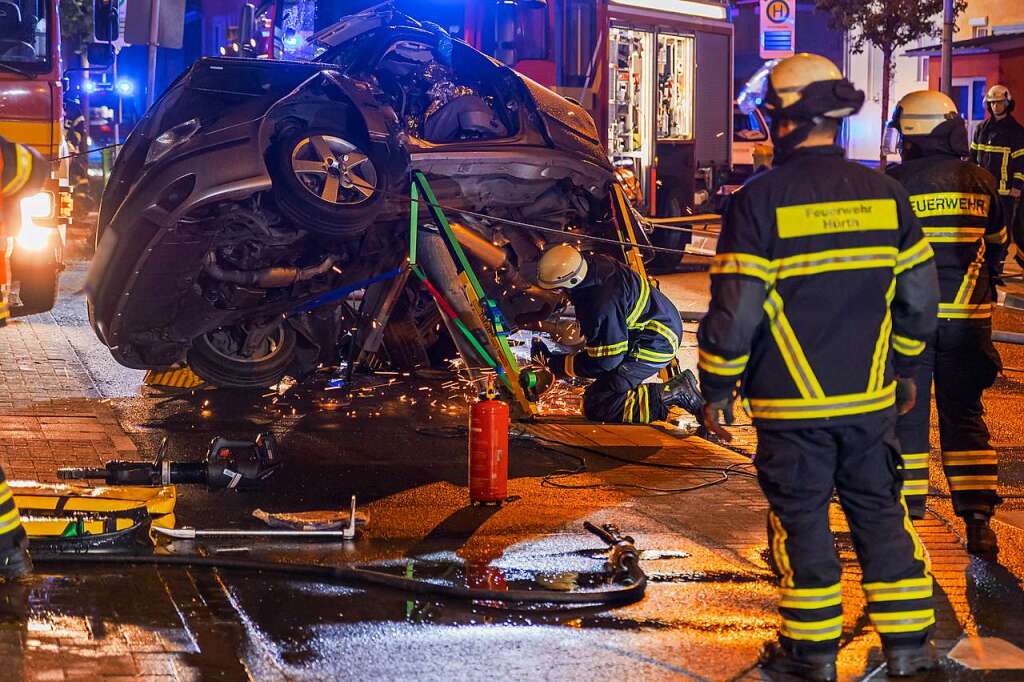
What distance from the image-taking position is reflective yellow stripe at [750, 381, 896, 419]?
444 centimetres

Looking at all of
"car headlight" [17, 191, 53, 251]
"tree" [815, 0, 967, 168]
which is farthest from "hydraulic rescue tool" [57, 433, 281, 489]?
"tree" [815, 0, 967, 168]

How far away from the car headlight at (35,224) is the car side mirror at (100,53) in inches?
47.2

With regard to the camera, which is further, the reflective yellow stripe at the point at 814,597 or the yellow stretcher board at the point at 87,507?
the yellow stretcher board at the point at 87,507

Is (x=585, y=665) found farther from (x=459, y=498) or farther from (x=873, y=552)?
(x=459, y=498)

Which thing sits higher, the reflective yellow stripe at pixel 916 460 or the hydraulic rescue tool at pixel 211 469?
the reflective yellow stripe at pixel 916 460

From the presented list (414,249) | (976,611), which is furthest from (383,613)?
(414,249)

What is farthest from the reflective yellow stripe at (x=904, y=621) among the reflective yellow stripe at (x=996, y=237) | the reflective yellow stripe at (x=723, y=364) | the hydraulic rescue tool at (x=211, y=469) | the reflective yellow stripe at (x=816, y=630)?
the hydraulic rescue tool at (x=211, y=469)

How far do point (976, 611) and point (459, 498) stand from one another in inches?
102

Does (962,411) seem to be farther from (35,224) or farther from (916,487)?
(35,224)

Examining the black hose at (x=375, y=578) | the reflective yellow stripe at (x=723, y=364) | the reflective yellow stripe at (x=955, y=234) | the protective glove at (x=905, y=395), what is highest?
the reflective yellow stripe at (x=955, y=234)

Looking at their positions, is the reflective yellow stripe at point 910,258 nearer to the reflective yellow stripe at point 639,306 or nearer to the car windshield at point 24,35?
the reflective yellow stripe at point 639,306

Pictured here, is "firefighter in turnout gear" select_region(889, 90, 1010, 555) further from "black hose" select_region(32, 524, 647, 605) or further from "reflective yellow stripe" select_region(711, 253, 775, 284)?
"reflective yellow stripe" select_region(711, 253, 775, 284)

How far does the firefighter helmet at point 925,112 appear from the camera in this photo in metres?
5.96

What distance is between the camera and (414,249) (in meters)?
8.21
